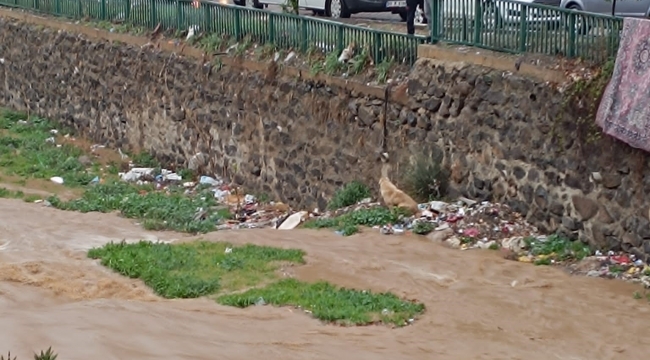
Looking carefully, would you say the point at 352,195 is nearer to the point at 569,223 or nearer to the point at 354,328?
the point at 569,223

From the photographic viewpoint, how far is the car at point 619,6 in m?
16.1

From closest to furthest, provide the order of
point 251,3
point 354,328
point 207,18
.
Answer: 1. point 354,328
2. point 207,18
3. point 251,3

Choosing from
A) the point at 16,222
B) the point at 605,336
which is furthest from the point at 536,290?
the point at 16,222

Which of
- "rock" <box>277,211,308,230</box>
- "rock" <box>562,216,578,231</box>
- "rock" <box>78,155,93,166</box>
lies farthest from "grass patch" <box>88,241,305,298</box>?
"rock" <box>78,155,93,166</box>

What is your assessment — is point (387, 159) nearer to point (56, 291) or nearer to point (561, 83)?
point (561, 83)

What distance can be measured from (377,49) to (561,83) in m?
3.45

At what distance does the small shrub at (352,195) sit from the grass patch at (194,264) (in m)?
2.51

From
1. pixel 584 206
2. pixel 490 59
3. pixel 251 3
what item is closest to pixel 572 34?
pixel 490 59

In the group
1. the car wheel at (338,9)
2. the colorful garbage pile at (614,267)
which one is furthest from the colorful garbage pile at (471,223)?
the car wheel at (338,9)

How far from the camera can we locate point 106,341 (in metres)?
8.59

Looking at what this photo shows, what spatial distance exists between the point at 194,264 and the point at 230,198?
5175 millimetres

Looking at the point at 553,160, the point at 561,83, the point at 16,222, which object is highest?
the point at 561,83

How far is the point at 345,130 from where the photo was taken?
14938 mm

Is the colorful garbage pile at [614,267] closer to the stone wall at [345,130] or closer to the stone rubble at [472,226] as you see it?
the stone rubble at [472,226]
